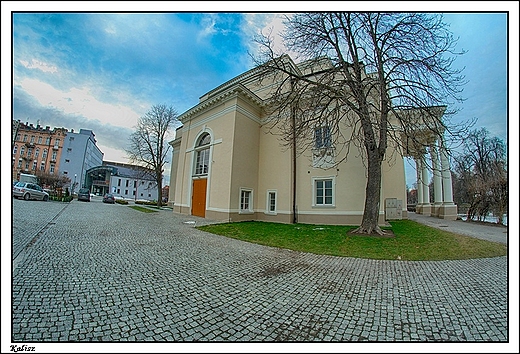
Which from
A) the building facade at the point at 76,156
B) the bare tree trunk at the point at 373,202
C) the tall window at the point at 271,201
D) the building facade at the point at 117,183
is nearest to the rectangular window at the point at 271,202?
the tall window at the point at 271,201

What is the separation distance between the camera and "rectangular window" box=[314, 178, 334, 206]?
13.6m

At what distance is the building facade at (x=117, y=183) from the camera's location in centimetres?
6128

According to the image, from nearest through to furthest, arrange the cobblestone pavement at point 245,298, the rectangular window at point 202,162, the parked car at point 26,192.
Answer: the cobblestone pavement at point 245,298 < the rectangular window at point 202,162 < the parked car at point 26,192

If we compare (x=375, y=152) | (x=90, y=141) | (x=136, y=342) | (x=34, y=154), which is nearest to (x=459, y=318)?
(x=136, y=342)

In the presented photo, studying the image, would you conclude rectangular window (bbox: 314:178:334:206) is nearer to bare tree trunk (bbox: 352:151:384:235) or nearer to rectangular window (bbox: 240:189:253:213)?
bare tree trunk (bbox: 352:151:384:235)

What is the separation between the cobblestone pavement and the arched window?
11.2 meters

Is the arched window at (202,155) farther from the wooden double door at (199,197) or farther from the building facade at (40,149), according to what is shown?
the building facade at (40,149)

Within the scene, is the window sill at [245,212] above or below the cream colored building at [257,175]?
below

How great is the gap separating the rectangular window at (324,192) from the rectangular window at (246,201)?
4.52 m

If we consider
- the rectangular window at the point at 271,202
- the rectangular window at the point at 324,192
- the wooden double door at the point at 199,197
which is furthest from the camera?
the wooden double door at the point at 199,197

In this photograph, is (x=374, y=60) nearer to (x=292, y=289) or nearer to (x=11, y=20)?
(x=292, y=289)

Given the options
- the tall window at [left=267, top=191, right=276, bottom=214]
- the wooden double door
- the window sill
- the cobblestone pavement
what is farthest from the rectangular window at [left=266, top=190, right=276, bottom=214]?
the cobblestone pavement

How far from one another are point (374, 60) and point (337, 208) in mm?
7986

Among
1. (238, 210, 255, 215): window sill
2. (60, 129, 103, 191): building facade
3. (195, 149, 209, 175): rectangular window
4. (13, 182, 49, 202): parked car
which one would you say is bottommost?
(238, 210, 255, 215): window sill
